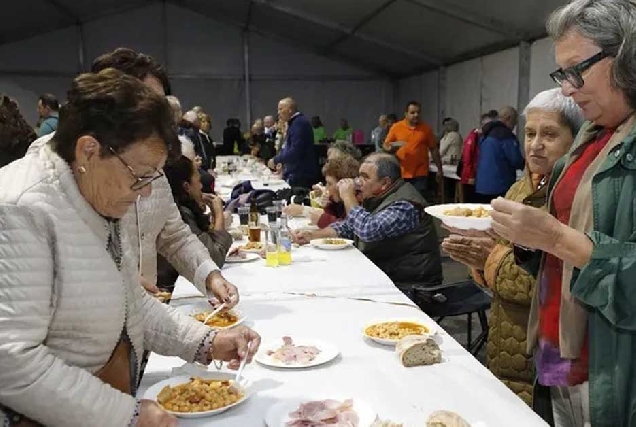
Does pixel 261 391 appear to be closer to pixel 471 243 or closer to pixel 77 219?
pixel 77 219

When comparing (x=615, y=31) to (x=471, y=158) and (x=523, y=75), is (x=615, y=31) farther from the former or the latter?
(x=523, y=75)

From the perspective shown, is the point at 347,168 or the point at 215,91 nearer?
the point at 347,168

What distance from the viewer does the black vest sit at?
9.82 feet

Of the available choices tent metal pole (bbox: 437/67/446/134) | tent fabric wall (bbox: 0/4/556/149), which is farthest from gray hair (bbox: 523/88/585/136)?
tent fabric wall (bbox: 0/4/556/149)

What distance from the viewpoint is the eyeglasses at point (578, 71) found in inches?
51.4

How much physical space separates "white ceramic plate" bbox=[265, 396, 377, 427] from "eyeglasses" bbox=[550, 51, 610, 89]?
0.85 meters

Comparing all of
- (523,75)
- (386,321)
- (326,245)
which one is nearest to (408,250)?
(326,245)

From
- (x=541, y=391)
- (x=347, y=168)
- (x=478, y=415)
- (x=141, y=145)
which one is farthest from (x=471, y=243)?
(x=347, y=168)

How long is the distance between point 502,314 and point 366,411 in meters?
0.88

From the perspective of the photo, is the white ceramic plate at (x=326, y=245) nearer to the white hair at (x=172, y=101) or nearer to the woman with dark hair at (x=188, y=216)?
the woman with dark hair at (x=188, y=216)

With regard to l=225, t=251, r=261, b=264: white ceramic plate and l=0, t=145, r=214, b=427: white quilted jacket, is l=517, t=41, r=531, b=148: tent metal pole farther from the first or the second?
l=0, t=145, r=214, b=427: white quilted jacket

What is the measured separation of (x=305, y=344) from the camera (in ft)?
5.51

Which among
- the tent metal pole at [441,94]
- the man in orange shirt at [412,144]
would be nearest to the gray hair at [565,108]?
the man in orange shirt at [412,144]

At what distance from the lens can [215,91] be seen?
46.0 feet
